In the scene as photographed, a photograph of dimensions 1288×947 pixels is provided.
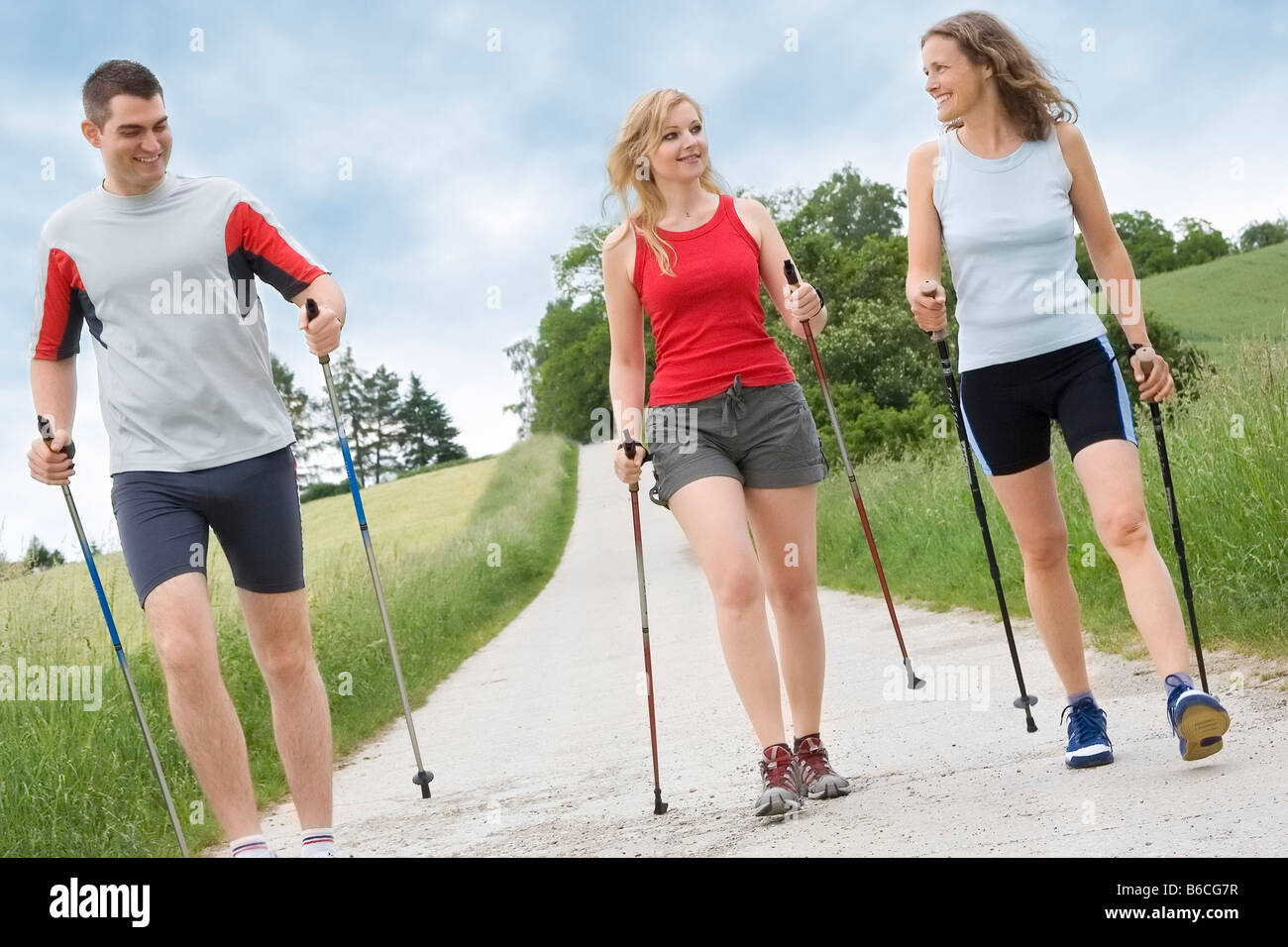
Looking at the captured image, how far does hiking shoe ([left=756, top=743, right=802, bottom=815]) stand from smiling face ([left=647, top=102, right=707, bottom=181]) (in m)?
2.11

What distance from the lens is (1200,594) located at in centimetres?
760

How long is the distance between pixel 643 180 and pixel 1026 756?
259cm

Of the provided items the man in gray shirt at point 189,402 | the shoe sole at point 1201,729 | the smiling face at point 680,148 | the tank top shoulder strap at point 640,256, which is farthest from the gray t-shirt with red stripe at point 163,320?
the shoe sole at point 1201,729

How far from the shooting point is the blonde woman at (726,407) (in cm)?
526

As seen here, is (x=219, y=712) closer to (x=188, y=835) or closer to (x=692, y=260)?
(x=692, y=260)

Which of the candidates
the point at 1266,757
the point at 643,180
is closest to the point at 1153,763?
the point at 1266,757

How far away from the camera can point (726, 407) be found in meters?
5.30

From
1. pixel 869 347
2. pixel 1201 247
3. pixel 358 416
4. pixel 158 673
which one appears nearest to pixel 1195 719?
pixel 158 673

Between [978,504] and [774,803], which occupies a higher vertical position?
[978,504]

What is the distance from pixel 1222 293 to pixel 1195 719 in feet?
194

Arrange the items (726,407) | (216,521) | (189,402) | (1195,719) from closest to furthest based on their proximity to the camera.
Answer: (1195,719) → (189,402) → (216,521) → (726,407)

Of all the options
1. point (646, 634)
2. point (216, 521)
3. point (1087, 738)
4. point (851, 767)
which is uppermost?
point (216, 521)

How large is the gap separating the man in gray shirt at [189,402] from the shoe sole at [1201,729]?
2.73 metres

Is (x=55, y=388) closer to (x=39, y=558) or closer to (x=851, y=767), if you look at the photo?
(x=851, y=767)
